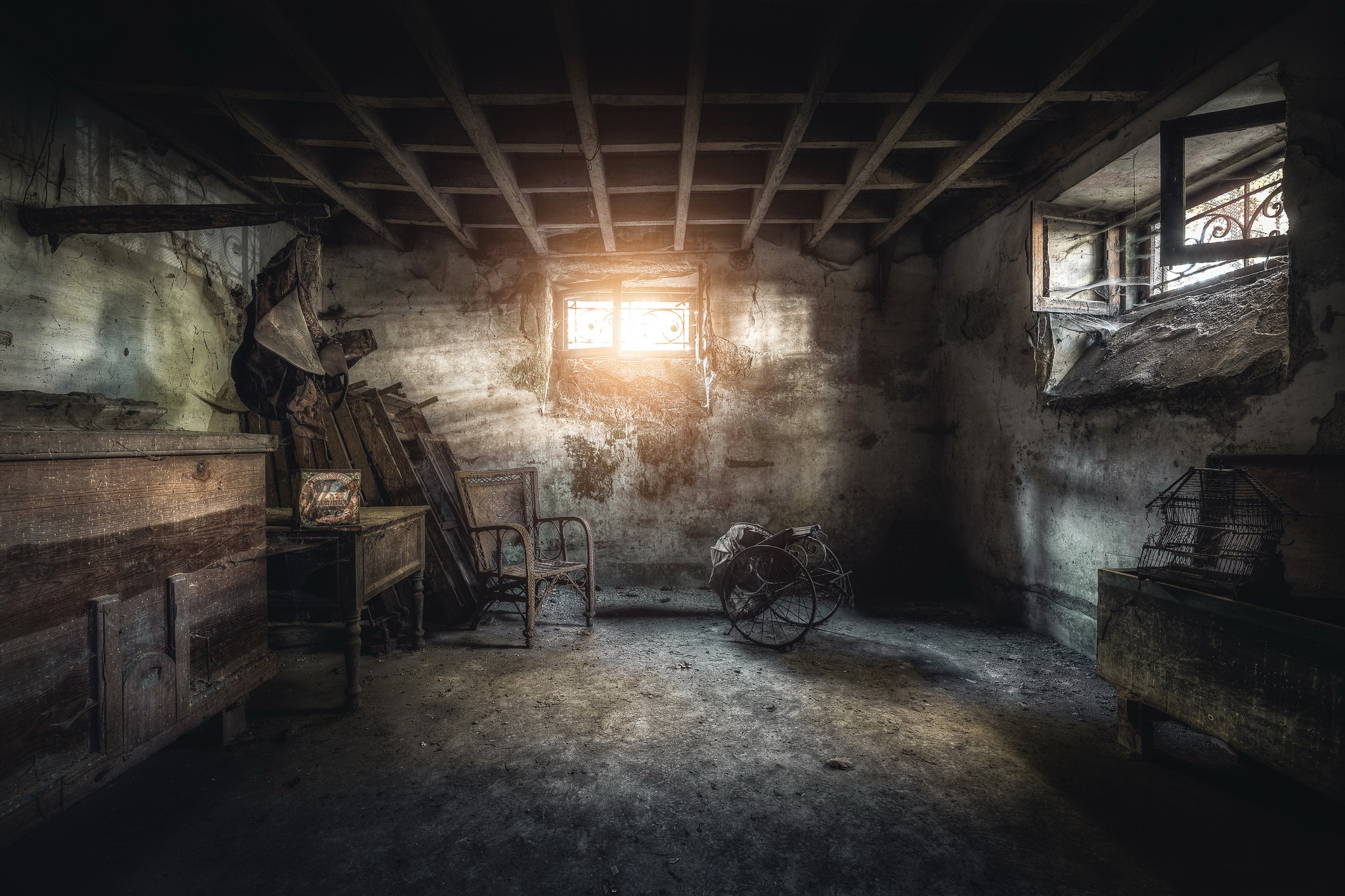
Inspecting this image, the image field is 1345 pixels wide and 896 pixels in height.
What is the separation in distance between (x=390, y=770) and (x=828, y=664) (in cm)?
266

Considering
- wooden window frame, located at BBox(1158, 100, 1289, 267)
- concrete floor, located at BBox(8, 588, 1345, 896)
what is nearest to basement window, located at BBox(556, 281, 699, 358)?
concrete floor, located at BBox(8, 588, 1345, 896)

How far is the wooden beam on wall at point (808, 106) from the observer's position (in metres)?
2.57

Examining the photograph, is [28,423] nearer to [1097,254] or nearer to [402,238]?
[402,238]

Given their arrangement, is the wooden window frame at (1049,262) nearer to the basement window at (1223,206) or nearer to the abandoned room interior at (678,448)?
the abandoned room interior at (678,448)

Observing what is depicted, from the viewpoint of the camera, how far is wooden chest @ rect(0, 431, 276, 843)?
1507 mm

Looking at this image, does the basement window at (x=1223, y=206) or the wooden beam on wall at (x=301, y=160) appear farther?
the wooden beam on wall at (x=301, y=160)

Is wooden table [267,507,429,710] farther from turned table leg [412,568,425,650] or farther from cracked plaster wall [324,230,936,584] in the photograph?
cracked plaster wall [324,230,936,584]

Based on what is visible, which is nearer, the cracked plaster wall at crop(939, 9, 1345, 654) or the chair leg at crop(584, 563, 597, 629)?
the cracked plaster wall at crop(939, 9, 1345, 654)

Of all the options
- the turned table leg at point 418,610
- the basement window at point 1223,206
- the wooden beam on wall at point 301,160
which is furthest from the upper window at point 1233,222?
the wooden beam on wall at point 301,160

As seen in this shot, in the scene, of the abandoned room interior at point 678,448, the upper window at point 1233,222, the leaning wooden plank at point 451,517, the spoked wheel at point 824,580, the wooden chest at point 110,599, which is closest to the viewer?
the wooden chest at point 110,599

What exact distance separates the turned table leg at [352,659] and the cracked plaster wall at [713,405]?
2816mm

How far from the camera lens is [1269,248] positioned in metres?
2.74

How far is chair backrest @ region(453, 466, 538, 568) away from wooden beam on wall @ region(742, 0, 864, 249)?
2.96 meters

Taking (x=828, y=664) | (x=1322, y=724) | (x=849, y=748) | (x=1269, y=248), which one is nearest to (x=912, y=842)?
(x=849, y=748)
